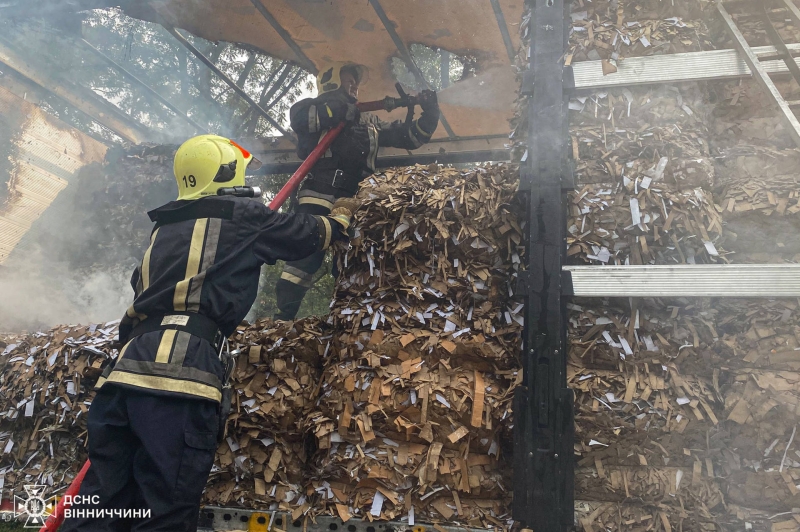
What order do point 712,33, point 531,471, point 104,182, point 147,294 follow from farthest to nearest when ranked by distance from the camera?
point 104,182, point 712,33, point 147,294, point 531,471

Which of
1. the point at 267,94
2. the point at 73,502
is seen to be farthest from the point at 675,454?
the point at 267,94

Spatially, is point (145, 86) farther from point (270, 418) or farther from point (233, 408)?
point (270, 418)

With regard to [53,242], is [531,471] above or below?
below

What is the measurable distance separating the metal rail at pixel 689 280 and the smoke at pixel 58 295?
6294 millimetres

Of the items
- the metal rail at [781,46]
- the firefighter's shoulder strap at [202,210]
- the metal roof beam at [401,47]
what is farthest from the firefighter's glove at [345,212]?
the metal rail at [781,46]

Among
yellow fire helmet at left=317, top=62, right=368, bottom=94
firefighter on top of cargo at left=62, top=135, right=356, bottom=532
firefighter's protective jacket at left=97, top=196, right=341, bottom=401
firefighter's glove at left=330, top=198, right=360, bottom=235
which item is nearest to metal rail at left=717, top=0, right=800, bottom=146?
firefighter's glove at left=330, top=198, right=360, bottom=235

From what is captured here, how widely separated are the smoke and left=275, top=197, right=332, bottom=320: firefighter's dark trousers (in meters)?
3.02

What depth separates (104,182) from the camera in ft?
26.0

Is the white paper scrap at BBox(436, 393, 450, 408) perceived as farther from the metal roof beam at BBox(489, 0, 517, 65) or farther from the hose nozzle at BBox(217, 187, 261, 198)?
the metal roof beam at BBox(489, 0, 517, 65)

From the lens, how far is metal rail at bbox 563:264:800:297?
2.66 meters

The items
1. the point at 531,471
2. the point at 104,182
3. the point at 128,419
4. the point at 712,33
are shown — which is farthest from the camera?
the point at 104,182

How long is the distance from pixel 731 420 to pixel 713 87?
6.25 feet

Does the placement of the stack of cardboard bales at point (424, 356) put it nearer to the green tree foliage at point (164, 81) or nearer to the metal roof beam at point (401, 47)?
the metal roof beam at point (401, 47)

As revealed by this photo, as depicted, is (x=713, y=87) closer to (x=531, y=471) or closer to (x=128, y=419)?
(x=531, y=471)
